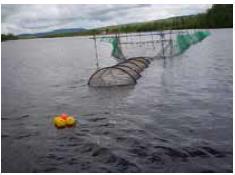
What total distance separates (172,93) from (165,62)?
1952cm

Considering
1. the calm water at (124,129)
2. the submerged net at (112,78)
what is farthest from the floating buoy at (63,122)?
the submerged net at (112,78)

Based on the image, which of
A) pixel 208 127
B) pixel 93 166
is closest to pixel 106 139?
pixel 93 166

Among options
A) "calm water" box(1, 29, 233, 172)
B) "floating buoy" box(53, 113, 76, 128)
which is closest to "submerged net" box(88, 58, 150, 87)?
"calm water" box(1, 29, 233, 172)

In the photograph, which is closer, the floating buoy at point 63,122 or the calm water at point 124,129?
the calm water at point 124,129

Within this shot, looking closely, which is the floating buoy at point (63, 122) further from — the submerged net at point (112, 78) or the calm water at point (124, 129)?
the submerged net at point (112, 78)

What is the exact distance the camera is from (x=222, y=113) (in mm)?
18609

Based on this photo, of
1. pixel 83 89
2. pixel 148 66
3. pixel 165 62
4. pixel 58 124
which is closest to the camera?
pixel 58 124

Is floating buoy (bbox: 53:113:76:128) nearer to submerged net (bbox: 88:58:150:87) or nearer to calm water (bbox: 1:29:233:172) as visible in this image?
calm water (bbox: 1:29:233:172)

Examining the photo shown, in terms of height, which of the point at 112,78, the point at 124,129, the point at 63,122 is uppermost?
the point at 112,78

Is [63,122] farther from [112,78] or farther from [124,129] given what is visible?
[112,78]

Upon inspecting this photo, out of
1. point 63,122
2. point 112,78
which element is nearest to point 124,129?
point 63,122

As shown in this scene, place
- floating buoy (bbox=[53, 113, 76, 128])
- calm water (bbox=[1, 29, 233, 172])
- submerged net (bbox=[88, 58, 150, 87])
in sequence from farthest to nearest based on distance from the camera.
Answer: submerged net (bbox=[88, 58, 150, 87]) < floating buoy (bbox=[53, 113, 76, 128]) < calm water (bbox=[1, 29, 233, 172])

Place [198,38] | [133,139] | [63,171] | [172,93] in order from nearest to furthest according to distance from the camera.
Answer: [63,171] < [133,139] < [172,93] < [198,38]

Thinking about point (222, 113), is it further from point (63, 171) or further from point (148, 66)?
point (148, 66)
